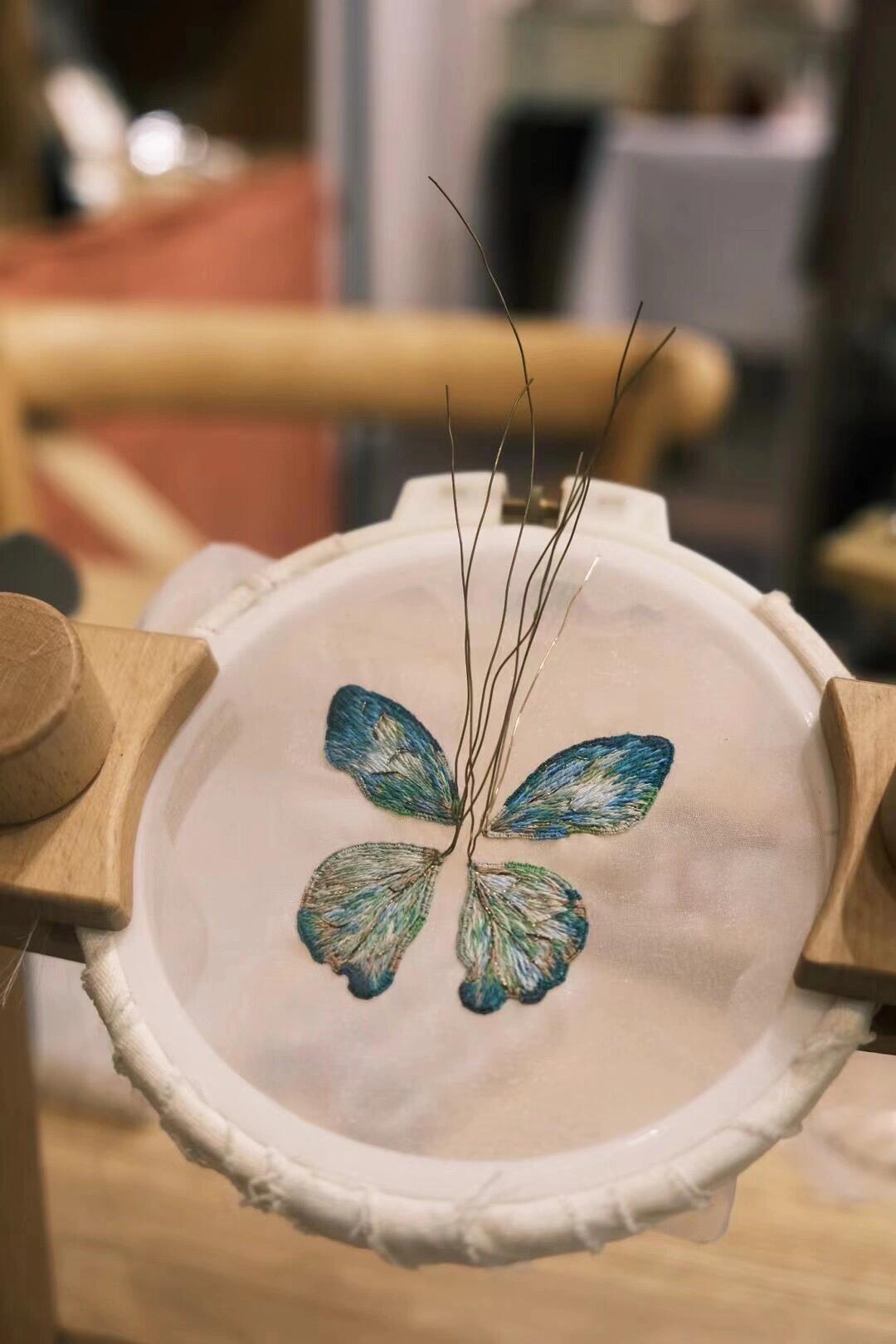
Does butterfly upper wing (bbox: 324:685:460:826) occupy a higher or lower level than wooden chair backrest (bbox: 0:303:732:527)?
higher

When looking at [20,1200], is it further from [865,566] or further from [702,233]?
[702,233]

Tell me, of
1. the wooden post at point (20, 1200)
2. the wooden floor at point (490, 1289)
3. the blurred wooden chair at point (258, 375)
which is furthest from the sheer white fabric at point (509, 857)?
the blurred wooden chair at point (258, 375)

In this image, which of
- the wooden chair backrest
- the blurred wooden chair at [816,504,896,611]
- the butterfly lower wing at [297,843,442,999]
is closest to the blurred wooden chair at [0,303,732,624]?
the wooden chair backrest

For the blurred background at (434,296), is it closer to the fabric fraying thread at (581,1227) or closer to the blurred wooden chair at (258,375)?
the blurred wooden chair at (258,375)

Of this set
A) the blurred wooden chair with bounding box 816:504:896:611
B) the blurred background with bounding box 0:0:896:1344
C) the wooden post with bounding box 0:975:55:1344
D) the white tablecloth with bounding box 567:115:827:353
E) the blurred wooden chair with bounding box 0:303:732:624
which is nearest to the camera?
the wooden post with bounding box 0:975:55:1344

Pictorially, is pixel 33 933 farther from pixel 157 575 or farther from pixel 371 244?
pixel 371 244

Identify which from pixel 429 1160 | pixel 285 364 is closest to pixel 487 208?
pixel 285 364

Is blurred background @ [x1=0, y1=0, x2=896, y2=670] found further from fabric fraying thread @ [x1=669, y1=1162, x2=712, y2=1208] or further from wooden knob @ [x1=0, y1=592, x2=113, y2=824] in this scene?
fabric fraying thread @ [x1=669, y1=1162, x2=712, y2=1208]

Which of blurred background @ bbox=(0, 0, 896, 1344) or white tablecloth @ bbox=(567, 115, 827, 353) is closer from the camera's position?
blurred background @ bbox=(0, 0, 896, 1344)
